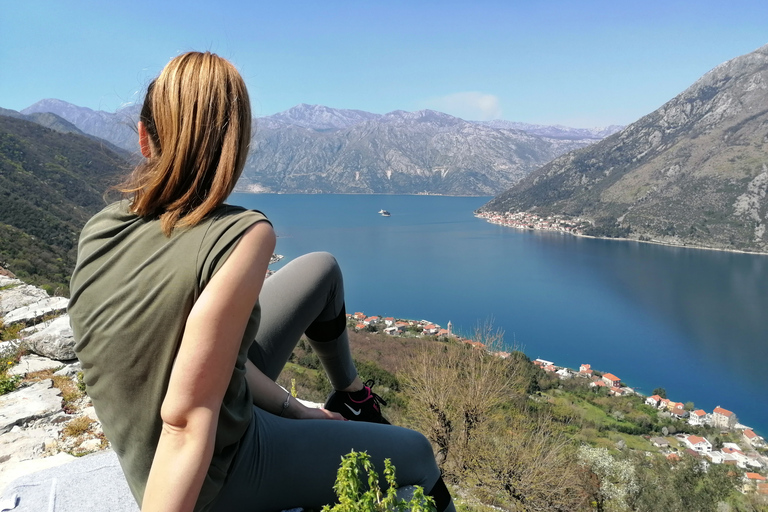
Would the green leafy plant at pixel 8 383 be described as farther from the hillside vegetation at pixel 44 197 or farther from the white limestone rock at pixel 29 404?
the hillside vegetation at pixel 44 197

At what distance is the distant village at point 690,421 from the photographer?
737 inches

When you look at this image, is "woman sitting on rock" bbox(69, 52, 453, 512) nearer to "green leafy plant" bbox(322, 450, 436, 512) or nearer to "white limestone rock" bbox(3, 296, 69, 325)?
"green leafy plant" bbox(322, 450, 436, 512)

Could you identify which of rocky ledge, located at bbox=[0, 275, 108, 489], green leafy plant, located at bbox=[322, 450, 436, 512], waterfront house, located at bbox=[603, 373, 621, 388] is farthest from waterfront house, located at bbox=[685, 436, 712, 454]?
green leafy plant, located at bbox=[322, 450, 436, 512]

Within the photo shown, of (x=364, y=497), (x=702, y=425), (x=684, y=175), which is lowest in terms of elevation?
(x=702, y=425)

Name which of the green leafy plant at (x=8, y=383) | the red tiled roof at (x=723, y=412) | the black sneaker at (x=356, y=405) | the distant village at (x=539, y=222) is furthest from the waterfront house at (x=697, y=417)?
the distant village at (x=539, y=222)

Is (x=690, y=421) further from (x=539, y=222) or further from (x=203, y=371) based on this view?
(x=539, y=222)

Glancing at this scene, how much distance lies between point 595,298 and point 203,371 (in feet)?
142

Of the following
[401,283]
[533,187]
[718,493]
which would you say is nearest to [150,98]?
[718,493]

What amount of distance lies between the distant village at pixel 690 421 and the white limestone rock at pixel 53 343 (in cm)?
1352

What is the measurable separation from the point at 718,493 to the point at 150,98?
565 inches

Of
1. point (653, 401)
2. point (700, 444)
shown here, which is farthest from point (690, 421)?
point (700, 444)

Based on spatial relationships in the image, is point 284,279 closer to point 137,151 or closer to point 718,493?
point 137,151

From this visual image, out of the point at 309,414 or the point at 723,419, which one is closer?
the point at 309,414

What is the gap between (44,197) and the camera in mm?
37375
